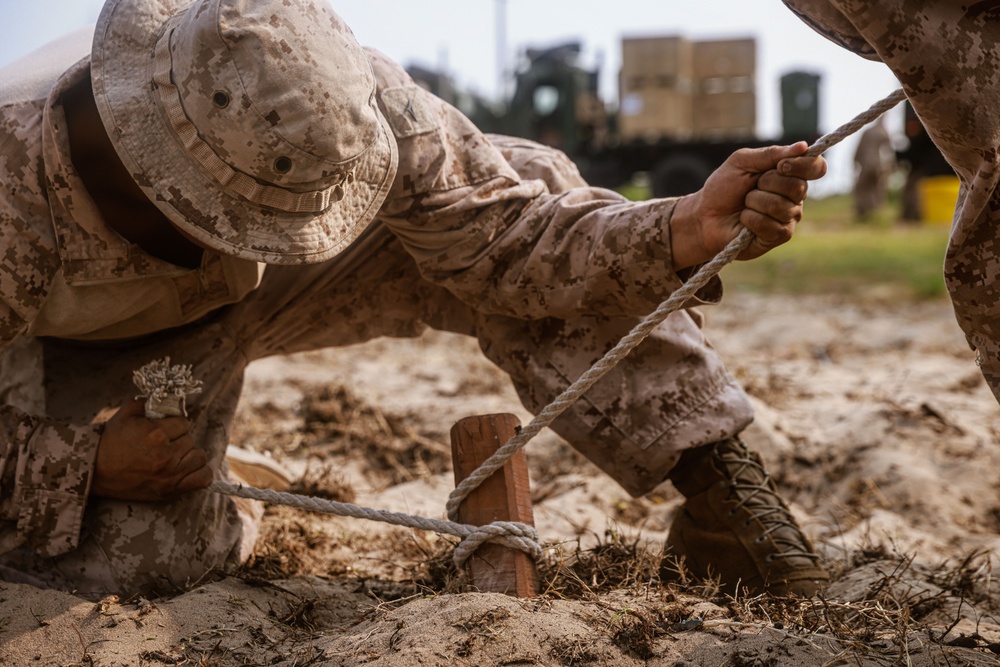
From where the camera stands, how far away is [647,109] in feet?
46.8

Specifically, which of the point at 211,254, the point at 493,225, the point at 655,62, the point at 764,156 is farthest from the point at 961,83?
the point at 655,62

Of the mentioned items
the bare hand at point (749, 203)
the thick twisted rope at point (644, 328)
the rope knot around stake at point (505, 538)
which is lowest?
the rope knot around stake at point (505, 538)

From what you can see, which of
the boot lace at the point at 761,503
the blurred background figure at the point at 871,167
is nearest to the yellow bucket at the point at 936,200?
the blurred background figure at the point at 871,167

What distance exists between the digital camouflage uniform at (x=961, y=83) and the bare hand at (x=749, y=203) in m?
0.30

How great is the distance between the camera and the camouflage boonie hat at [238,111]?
1.79 metres

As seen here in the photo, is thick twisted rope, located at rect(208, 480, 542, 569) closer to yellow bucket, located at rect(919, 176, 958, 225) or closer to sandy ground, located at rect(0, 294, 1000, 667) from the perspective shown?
sandy ground, located at rect(0, 294, 1000, 667)

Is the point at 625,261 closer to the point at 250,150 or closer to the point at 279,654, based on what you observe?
the point at 250,150

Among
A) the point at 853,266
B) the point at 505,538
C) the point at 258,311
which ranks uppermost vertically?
the point at 258,311

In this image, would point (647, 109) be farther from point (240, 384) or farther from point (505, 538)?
point (505, 538)

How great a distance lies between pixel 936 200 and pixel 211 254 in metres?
12.8

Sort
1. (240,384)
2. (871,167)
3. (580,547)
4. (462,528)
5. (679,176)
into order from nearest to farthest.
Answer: (462,528), (580,547), (240,384), (679,176), (871,167)

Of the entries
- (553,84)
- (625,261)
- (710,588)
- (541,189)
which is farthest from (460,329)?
(553,84)

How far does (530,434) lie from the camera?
1991 mm

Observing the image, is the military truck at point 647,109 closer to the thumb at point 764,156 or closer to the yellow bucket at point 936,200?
the yellow bucket at point 936,200
